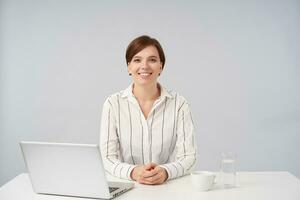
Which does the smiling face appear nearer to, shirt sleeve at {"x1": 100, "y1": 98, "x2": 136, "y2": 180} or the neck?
the neck

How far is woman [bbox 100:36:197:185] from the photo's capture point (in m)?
A: 2.35

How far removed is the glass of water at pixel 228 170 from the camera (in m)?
1.91

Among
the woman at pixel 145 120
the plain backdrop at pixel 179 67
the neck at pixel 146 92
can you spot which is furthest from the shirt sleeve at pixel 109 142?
the plain backdrop at pixel 179 67

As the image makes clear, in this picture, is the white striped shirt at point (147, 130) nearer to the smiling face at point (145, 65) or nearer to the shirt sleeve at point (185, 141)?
the shirt sleeve at point (185, 141)

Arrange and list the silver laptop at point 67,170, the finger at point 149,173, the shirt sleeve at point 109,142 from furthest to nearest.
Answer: the shirt sleeve at point 109,142, the finger at point 149,173, the silver laptop at point 67,170

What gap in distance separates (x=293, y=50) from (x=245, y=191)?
244 centimetres

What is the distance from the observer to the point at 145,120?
2.38m

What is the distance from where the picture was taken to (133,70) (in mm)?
2420

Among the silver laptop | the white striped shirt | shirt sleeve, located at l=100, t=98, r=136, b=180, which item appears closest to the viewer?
the silver laptop

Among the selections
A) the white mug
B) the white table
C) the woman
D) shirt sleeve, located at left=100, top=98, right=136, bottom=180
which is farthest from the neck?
the white mug

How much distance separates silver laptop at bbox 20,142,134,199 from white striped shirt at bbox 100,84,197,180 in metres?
0.59

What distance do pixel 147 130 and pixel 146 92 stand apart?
217 mm

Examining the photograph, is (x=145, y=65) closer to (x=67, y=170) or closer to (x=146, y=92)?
(x=146, y=92)

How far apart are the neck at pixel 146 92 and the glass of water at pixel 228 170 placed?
661mm
